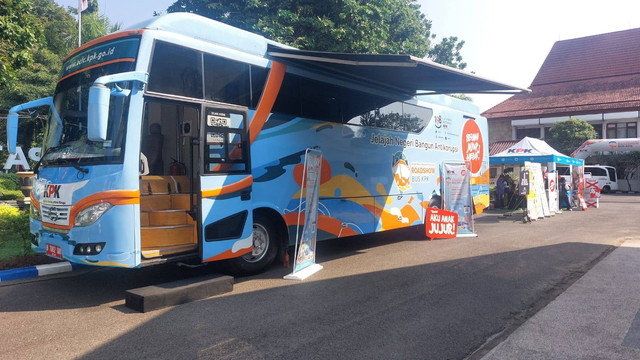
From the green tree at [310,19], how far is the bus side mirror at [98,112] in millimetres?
9520

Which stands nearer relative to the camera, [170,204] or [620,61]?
[170,204]

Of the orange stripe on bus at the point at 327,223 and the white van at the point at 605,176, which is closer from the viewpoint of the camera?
the orange stripe on bus at the point at 327,223

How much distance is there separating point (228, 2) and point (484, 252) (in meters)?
11.5

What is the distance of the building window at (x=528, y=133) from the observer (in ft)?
138

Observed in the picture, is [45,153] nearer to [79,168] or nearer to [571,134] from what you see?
[79,168]

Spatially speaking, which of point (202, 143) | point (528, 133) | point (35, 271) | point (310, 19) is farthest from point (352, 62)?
point (528, 133)

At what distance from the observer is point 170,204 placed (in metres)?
6.75

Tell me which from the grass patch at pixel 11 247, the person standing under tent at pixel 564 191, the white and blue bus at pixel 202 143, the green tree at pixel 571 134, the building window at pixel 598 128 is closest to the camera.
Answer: the white and blue bus at pixel 202 143

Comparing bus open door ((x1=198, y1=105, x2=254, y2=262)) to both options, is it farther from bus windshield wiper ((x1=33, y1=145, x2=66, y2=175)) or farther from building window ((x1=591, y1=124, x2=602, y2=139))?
building window ((x1=591, y1=124, x2=602, y2=139))

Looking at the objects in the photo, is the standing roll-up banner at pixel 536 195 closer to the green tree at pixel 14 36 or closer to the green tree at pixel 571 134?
the green tree at pixel 14 36

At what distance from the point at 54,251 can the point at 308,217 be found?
3.57 m

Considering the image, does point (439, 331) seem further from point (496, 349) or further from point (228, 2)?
point (228, 2)

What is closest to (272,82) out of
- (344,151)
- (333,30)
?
(344,151)

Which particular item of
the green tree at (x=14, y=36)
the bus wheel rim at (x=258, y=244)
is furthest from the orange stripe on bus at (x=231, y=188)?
the green tree at (x=14, y=36)
